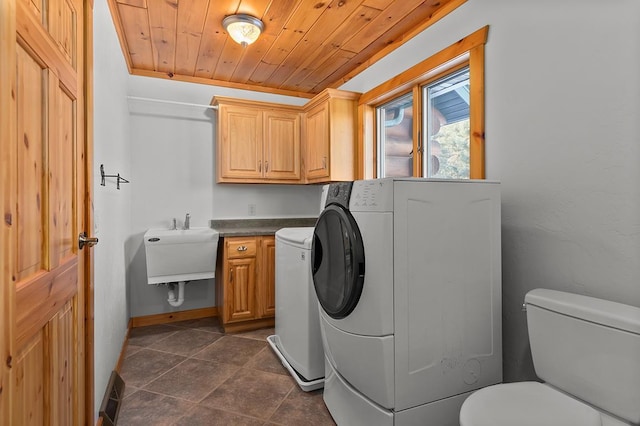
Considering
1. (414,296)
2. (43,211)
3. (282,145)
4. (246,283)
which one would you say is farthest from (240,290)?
(43,211)

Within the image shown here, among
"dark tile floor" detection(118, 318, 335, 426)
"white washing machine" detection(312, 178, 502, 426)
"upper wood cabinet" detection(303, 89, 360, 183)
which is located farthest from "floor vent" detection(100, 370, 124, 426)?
"upper wood cabinet" detection(303, 89, 360, 183)

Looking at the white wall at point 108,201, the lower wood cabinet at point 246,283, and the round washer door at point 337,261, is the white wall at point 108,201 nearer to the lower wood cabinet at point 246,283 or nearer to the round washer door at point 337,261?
the lower wood cabinet at point 246,283

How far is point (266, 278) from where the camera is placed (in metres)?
3.15

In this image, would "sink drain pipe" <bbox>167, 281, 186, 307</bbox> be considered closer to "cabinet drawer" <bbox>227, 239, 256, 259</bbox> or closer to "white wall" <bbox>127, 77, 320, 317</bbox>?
"white wall" <bbox>127, 77, 320, 317</bbox>

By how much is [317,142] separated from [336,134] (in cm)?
26

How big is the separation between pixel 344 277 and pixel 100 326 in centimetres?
132

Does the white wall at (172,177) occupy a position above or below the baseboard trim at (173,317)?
above

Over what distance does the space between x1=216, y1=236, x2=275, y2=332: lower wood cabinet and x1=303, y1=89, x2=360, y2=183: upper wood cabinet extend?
0.87m

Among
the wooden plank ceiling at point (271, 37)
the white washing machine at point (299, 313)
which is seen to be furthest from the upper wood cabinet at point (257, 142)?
the white washing machine at point (299, 313)

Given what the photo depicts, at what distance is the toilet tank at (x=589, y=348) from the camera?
1108 mm

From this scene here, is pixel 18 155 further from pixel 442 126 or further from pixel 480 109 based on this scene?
pixel 442 126

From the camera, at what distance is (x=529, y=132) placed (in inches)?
65.7

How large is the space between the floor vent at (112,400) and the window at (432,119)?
2341 millimetres

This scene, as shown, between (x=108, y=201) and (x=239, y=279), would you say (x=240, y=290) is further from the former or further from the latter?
(x=108, y=201)
